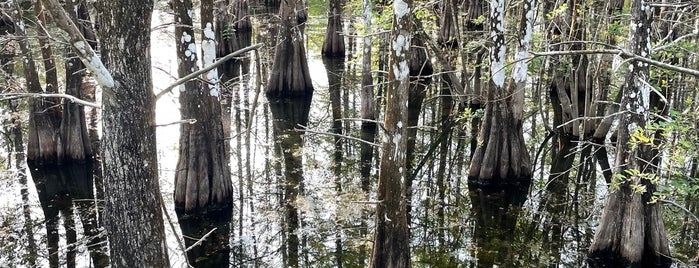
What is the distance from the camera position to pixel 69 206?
10977 millimetres

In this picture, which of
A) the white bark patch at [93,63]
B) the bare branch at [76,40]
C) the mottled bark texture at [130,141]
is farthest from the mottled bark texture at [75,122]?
the bare branch at [76,40]

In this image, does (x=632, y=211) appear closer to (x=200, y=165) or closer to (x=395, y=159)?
(x=395, y=159)

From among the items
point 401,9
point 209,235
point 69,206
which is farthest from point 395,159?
point 69,206

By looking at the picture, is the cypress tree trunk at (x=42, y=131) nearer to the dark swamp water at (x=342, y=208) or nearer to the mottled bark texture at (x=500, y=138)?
the dark swamp water at (x=342, y=208)

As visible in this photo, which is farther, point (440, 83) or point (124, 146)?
point (440, 83)

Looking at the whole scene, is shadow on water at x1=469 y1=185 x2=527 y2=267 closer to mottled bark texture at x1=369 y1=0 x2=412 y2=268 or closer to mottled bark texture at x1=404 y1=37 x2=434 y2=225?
mottled bark texture at x1=404 y1=37 x2=434 y2=225

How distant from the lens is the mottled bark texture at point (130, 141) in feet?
13.6

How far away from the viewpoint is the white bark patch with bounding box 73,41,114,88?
3.79 meters

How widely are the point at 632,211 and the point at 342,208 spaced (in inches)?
176

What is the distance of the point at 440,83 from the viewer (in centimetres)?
1920

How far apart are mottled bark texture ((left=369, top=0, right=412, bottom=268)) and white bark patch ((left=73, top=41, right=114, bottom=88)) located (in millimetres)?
3551

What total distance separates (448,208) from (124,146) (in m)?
7.36

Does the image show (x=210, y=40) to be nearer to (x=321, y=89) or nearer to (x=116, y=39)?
(x=116, y=39)

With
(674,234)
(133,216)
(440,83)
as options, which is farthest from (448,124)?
(133,216)
